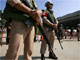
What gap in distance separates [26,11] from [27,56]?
0.67 m

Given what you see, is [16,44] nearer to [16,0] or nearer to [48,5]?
[16,0]

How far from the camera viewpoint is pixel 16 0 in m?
2.43

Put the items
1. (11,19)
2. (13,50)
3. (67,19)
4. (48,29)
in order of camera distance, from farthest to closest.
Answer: (67,19) → (48,29) → (11,19) → (13,50)

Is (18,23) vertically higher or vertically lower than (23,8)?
lower

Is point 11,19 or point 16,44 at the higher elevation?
point 11,19

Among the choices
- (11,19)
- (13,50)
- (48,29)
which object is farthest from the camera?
(48,29)

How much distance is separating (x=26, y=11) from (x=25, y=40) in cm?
45

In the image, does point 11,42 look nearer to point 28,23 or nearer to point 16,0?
point 28,23

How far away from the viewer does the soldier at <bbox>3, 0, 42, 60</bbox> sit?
7.95 ft

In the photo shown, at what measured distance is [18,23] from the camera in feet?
8.18

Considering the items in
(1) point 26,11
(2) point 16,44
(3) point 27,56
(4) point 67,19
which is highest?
(4) point 67,19

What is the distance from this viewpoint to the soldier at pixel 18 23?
95.4 inches

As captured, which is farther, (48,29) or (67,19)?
(67,19)

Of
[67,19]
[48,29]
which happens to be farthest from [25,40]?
[67,19]
